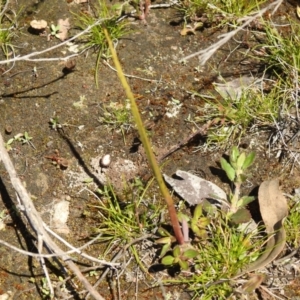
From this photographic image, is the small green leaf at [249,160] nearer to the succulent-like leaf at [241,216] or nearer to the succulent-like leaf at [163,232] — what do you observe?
the succulent-like leaf at [241,216]

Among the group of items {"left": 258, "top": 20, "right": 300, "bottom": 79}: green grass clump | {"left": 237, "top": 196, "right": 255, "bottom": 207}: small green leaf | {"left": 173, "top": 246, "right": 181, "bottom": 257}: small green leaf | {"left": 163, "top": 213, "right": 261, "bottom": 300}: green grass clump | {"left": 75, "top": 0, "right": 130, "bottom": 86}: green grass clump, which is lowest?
{"left": 163, "top": 213, "right": 261, "bottom": 300}: green grass clump

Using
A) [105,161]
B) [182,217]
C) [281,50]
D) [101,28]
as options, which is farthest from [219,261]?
[101,28]

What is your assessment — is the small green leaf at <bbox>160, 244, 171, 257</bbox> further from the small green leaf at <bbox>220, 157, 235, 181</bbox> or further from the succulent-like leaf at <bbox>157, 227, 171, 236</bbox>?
the small green leaf at <bbox>220, 157, 235, 181</bbox>

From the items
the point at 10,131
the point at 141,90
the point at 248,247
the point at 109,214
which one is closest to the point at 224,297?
the point at 248,247

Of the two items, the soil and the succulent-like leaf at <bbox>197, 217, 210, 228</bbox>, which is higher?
the soil

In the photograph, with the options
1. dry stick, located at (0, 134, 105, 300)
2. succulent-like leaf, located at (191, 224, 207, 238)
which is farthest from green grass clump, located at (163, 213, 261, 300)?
dry stick, located at (0, 134, 105, 300)

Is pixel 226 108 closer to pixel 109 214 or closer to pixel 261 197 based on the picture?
pixel 261 197

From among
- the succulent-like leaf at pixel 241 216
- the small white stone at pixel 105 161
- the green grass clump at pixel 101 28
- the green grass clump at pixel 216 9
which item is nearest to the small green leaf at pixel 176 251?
the succulent-like leaf at pixel 241 216
